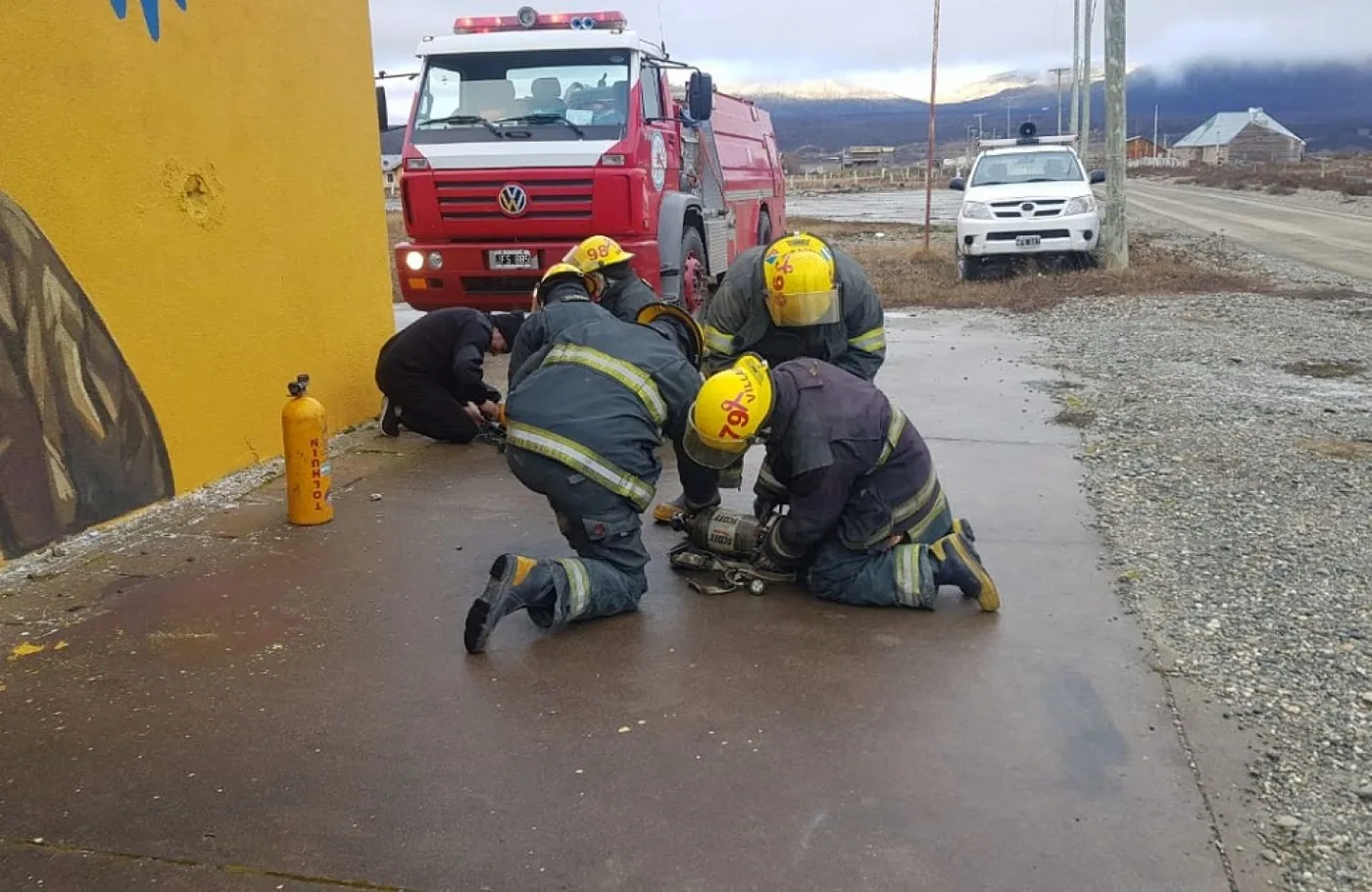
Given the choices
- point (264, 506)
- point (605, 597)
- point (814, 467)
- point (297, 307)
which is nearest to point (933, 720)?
point (814, 467)

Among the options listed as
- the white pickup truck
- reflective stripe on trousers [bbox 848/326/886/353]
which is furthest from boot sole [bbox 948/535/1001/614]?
the white pickup truck

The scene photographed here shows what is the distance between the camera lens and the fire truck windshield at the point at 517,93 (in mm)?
8742

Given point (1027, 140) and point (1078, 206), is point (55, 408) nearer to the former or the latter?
point (1078, 206)

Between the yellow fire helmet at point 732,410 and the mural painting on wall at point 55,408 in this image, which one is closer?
the yellow fire helmet at point 732,410

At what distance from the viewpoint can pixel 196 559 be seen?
4.90 m

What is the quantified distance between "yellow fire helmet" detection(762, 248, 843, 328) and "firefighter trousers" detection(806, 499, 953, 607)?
1.15 meters

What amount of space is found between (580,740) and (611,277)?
10.5ft

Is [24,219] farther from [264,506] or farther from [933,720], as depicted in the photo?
[933,720]

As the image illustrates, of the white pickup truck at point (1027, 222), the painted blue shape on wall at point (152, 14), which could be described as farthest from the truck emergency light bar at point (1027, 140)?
the painted blue shape on wall at point (152, 14)

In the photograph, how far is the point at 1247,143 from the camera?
10875cm

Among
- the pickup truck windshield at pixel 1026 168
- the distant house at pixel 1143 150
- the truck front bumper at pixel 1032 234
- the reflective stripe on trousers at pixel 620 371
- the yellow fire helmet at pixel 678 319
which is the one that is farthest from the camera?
the distant house at pixel 1143 150

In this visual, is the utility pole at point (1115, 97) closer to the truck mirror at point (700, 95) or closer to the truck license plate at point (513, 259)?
the truck mirror at point (700, 95)

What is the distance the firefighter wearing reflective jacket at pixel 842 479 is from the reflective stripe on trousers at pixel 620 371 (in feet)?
0.63

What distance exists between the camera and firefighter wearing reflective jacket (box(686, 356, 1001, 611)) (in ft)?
13.3
